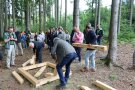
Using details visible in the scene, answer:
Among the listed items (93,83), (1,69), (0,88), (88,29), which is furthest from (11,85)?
(88,29)

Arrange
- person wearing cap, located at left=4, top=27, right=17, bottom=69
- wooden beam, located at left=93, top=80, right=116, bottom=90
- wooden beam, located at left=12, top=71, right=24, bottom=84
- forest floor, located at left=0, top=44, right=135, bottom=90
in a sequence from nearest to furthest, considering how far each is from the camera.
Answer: wooden beam, located at left=93, top=80, right=116, bottom=90
forest floor, located at left=0, top=44, right=135, bottom=90
wooden beam, located at left=12, top=71, right=24, bottom=84
person wearing cap, located at left=4, top=27, right=17, bottom=69

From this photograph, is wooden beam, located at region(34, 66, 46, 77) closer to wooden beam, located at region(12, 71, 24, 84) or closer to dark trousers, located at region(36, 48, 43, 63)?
wooden beam, located at region(12, 71, 24, 84)

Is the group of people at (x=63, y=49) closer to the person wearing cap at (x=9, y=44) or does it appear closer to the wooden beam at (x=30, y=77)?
the person wearing cap at (x=9, y=44)

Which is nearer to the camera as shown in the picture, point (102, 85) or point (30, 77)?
point (102, 85)

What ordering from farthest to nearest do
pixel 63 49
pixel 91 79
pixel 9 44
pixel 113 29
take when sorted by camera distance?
pixel 9 44
pixel 113 29
pixel 91 79
pixel 63 49

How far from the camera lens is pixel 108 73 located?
31.5ft

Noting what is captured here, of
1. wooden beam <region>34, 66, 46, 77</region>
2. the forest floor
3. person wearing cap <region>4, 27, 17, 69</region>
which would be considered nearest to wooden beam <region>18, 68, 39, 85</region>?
the forest floor

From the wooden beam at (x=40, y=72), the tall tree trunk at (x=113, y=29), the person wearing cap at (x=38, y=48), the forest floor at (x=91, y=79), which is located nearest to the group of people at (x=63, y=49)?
the person wearing cap at (x=38, y=48)

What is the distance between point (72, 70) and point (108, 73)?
1588 millimetres

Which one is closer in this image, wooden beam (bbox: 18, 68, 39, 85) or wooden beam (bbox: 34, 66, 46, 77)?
wooden beam (bbox: 18, 68, 39, 85)

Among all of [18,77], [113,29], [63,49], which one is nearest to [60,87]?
[63,49]

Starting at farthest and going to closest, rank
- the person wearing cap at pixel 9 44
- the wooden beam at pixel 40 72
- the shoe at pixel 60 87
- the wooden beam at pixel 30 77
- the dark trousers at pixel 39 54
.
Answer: the dark trousers at pixel 39 54
the person wearing cap at pixel 9 44
the wooden beam at pixel 40 72
the wooden beam at pixel 30 77
the shoe at pixel 60 87

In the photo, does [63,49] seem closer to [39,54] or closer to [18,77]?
[18,77]

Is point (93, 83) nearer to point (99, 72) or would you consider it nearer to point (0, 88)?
point (99, 72)
